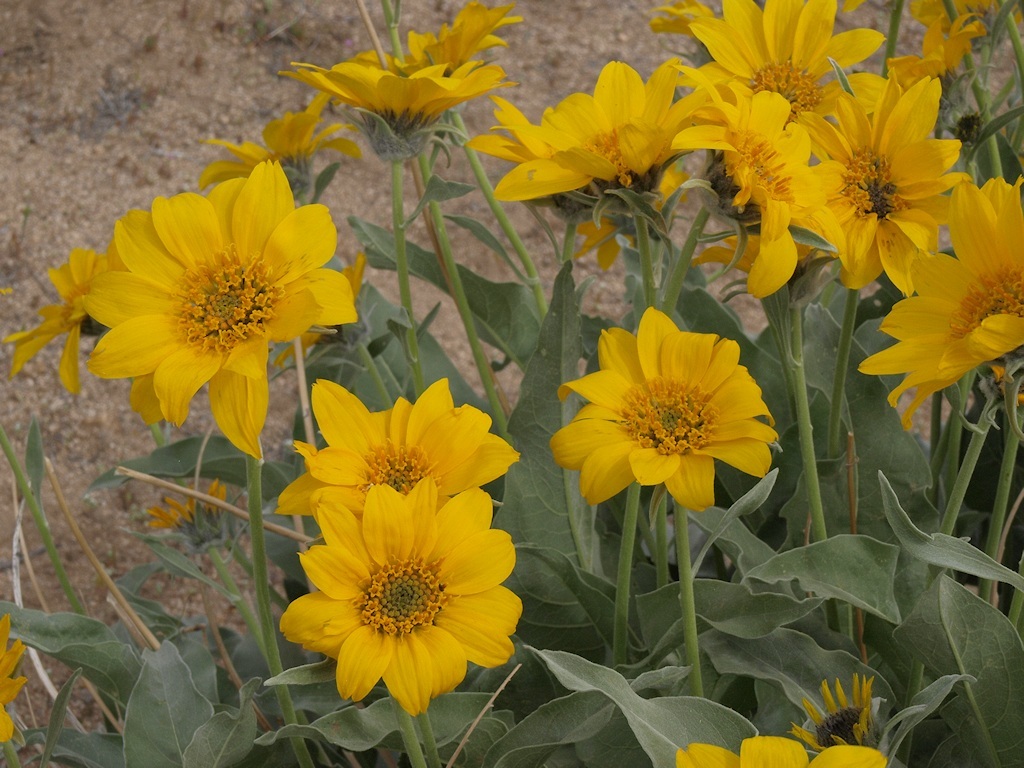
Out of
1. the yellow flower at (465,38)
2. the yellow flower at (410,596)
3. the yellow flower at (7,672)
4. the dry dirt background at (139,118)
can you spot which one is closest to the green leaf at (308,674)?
the yellow flower at (410,596)

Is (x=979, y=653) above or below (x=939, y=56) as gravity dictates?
below

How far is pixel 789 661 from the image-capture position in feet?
2.69

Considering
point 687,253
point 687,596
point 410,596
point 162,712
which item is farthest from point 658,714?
point 162,712

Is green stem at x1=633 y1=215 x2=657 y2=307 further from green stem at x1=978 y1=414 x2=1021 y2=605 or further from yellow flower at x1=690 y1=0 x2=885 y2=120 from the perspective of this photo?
green stem at x1=978 y1=414 x2=1021 y2=605

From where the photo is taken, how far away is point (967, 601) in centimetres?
76

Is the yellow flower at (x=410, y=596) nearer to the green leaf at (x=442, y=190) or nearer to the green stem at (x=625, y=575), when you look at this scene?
the green stem at (x=625, y=575)

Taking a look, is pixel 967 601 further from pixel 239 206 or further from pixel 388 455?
pixel 239 206

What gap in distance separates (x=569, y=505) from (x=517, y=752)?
0.24 meters

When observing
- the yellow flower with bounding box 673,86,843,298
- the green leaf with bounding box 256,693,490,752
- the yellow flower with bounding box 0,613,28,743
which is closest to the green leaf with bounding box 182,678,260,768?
the green leaf with bounding box 256,693,490,752

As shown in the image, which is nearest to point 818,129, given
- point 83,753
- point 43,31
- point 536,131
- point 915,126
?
point 915,126

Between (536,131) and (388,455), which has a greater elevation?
(536,131)

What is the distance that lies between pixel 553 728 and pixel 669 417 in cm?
23

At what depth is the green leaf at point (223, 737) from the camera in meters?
0.79

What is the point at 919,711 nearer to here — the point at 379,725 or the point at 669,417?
the point at 669,417
